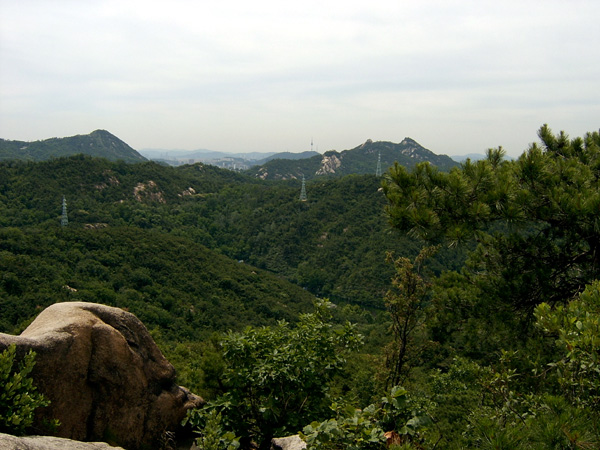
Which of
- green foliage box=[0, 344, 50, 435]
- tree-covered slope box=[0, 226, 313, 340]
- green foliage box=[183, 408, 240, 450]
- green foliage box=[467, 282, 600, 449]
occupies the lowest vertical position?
tree-covered slope box=[0, 226, 313, 340]

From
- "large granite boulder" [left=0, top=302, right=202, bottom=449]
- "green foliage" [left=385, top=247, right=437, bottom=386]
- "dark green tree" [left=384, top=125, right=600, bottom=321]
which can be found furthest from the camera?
"green foliage" [left=385, top=247, right=437, bottom=386]

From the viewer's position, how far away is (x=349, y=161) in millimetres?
154500

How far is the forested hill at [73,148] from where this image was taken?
13050 centimetres

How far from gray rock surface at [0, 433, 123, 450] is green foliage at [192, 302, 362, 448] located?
152cm

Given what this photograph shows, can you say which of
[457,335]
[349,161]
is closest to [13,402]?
[457,335]

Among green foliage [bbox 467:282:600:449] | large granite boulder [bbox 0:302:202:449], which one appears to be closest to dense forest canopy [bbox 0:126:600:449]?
green foliage [bbox 467:282:600:449]

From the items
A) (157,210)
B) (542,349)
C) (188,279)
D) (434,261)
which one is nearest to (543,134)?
(542,349)

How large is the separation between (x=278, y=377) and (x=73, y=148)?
17781 centimetres

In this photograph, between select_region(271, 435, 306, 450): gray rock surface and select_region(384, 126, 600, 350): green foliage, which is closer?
select_region(271, 435, 306, 450): gray rock surface

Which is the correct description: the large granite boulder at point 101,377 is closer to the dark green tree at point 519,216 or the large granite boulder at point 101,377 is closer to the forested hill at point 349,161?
the dark green tree at point 519,216

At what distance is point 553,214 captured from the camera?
229 inches

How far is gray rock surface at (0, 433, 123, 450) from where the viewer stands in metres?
3.01

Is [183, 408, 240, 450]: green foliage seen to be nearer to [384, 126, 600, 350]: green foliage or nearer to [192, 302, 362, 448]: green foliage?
[192, 302, 362, 448]: green foliage

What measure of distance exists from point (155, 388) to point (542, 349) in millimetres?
6089
